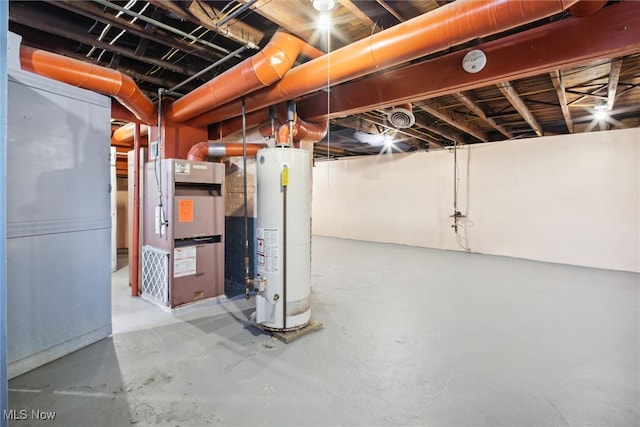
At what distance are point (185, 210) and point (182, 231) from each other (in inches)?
8.3

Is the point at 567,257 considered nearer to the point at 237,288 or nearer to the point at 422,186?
the point at 422,186

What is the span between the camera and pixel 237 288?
3.78 m

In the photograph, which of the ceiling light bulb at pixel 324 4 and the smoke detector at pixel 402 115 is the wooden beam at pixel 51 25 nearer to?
the ceiling light bulb at pixel 324 4

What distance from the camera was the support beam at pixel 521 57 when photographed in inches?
65.6

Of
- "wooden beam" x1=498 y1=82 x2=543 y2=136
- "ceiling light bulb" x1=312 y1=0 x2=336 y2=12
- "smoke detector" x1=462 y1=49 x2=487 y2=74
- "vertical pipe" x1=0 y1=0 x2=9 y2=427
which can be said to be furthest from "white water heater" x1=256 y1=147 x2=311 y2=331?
"wooden beam" x1=498 y1=82 x2=543 y2=136

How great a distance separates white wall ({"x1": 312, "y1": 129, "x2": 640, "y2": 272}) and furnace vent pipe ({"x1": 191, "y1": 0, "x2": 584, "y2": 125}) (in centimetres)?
481

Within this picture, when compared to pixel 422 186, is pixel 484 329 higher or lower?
lower

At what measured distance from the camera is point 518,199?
18.3 ft

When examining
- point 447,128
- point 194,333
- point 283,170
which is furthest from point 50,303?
point 447,128

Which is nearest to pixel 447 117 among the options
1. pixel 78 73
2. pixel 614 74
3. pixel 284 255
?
pixel 614 74

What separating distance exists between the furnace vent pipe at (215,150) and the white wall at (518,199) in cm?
446

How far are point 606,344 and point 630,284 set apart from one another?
241 cm

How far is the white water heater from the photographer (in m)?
2.39

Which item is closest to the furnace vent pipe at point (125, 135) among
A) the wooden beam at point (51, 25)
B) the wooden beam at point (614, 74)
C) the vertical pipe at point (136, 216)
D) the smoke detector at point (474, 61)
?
the vertical pipe at point (136, 216)
